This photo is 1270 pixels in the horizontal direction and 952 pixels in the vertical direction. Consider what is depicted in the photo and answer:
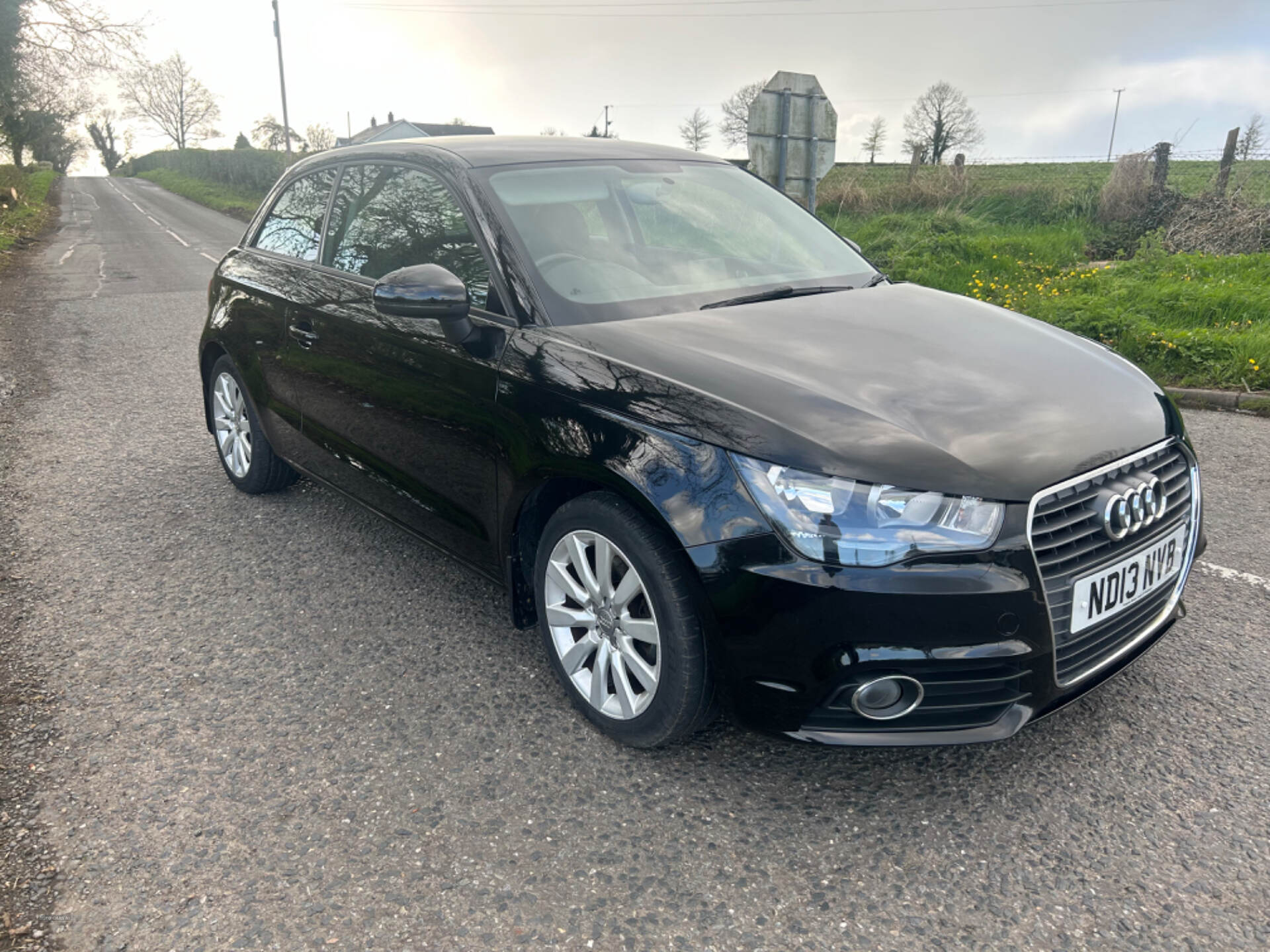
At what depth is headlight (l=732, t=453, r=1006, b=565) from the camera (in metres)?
2.18

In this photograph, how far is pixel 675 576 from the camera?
2.40 meters

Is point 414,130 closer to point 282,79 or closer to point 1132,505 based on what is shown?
point 282,79

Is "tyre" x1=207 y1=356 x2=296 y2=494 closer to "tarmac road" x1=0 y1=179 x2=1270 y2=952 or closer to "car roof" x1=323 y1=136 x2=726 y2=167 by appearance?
"tarmac road" x1=0 y1=179 x2=1270 y2=952

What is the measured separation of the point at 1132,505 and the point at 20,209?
113 feet

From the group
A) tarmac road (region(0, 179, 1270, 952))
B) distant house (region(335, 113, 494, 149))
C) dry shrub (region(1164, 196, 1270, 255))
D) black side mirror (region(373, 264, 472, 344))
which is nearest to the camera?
tarmac road (region(0, 179, 1270, 952))

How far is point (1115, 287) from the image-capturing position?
347 inches

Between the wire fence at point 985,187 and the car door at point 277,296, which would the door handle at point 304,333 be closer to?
the car door at point 277,296

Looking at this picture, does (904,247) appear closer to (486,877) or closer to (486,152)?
(486,152)

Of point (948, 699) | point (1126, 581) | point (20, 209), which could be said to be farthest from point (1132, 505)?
point (20, 209)

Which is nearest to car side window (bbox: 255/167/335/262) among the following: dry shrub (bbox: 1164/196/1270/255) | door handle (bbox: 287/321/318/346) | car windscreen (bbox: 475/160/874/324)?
door handle (bbox: 287/321/318/346)

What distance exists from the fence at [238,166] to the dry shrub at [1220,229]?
1202 inches

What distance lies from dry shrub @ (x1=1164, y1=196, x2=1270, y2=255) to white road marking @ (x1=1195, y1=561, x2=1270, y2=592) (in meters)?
8.38

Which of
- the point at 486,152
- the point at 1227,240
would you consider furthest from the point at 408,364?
the point at 1227,240

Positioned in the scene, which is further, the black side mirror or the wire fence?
the wire fence
